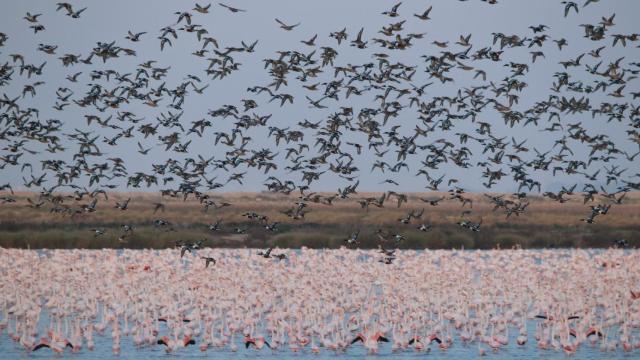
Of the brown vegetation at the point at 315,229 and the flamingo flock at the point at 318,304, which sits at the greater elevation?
the brown vegetation at the point at 315,229

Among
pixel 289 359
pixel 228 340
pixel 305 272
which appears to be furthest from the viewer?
pixel 305 272

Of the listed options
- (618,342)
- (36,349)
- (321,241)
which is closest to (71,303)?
(36,349)

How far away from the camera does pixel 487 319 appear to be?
4059 cm

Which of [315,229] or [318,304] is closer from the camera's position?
[318,304]

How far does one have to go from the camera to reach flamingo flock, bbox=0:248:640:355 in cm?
3891

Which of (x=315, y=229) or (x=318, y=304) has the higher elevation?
(x=315, y=229)

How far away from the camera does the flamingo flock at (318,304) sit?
38906 millimetres

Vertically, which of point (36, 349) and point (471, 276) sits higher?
point (471, 276)

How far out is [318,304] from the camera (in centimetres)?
4178

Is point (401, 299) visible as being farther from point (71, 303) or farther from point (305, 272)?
point (71, 303)

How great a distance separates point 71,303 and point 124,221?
4816 cm

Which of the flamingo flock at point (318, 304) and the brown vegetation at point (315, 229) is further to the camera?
the brown vegetation at point (315, 229)

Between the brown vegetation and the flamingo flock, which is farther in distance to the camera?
the brown vegetation

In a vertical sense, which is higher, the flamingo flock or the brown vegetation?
the brown vegetation
